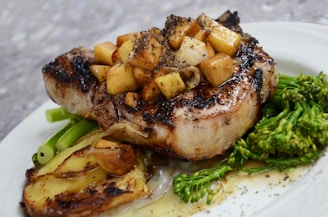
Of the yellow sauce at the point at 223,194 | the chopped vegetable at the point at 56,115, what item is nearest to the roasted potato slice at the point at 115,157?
the yellow sauce at the point at 223,194

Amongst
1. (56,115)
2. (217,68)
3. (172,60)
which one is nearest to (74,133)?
(56,115)

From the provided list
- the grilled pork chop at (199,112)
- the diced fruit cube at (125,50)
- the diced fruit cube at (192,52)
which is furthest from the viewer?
the diced fruit cube at (125,50)

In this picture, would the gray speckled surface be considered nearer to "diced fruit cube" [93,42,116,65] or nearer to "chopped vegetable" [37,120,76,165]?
"chopped vegetable" [37,120,76,165]

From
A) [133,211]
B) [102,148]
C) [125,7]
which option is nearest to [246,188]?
[133,211]

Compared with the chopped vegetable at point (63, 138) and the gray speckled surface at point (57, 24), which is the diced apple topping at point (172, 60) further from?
the gray speckled surface at point (57, 24)

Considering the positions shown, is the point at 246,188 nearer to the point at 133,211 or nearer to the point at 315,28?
the point at 133,211

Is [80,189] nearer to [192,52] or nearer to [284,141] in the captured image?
[192,52]
